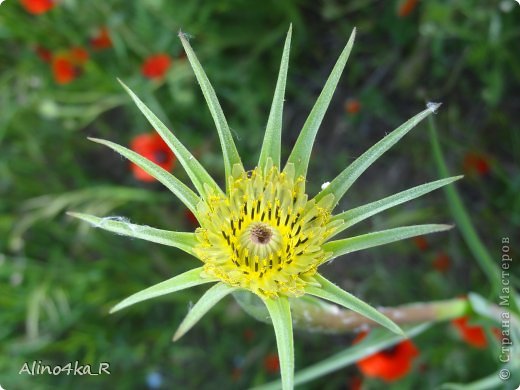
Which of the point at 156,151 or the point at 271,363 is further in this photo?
the point at 271,363

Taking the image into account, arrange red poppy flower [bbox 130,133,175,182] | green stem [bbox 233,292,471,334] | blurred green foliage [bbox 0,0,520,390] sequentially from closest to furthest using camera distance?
green stem [bbox 233,292,471,334] → red poppy flower [bbox 130,133,175,182] → blurred green foliage [bbox 0,0,520,390]

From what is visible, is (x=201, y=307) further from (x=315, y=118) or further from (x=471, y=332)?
(x=471, y=332)

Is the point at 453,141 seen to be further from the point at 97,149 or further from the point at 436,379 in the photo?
the point at 97,149

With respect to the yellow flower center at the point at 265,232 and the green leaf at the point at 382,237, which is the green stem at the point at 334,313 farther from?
the green leaf at the point at 382,237

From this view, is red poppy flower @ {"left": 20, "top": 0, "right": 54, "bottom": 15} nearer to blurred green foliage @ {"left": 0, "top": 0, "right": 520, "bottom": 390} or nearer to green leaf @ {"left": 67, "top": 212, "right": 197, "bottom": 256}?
blurred green foliage @ {"left": 0, "top": 0, "right": 520, "bottom": 390}

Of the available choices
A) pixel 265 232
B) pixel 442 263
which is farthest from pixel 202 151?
pixel 265 232

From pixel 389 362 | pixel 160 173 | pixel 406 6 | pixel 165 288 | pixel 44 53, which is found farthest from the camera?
pixel 44 53

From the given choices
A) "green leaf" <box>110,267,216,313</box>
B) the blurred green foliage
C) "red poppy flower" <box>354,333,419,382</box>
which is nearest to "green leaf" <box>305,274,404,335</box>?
"green leaf" <box>110,267,216,313</box>
